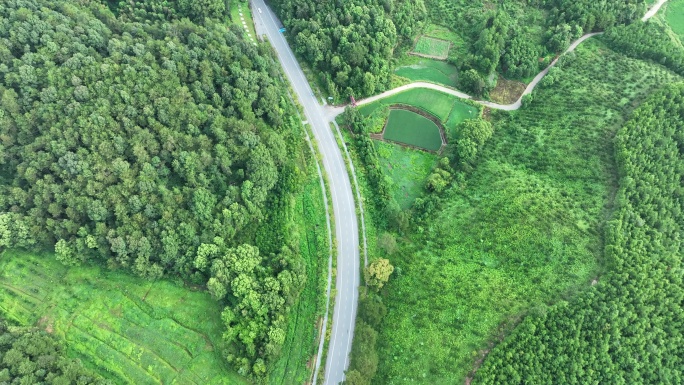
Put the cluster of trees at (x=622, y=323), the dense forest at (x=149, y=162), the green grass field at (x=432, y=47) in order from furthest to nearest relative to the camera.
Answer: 1. the green grass field at (x=432, y=47)
2. the dense forest at (x=149, y=162)
3. the cluster of trees at (x=622, y=323)

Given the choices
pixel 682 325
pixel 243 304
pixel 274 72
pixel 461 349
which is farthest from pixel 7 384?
pixel 682 325

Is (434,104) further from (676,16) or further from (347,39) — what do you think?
(676,16)

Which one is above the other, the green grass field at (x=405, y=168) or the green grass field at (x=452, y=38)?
the green grass field at (x=452, y=38)

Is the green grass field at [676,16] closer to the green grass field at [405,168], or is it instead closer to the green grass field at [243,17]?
the green grass field at [405,168]

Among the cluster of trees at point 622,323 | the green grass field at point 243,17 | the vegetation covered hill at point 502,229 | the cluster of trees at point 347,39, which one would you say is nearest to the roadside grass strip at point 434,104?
the cluster of trees at point 347,39

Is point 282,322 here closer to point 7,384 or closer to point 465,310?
point 465,310

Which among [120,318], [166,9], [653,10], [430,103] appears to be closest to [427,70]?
[430,103]
